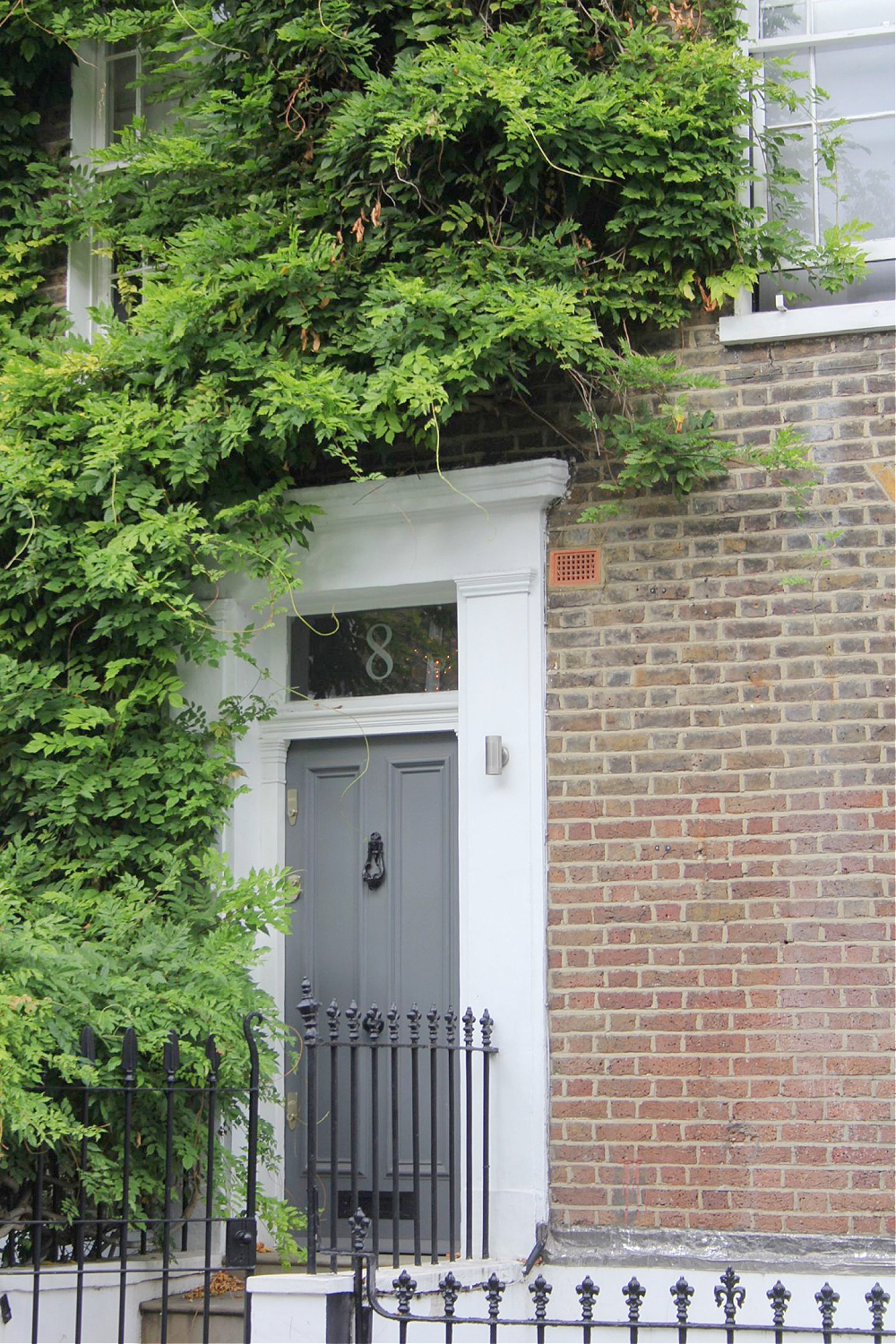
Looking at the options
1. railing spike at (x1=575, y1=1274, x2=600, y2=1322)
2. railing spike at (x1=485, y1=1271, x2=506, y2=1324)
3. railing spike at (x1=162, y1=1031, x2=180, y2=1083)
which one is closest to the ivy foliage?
railing spike at (x1=162, y1=1031, x2=180, y2=1083)

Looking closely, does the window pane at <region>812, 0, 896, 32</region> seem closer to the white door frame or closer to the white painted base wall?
the white door frame

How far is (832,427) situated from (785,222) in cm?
100

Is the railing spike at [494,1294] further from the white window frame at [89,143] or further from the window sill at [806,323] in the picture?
the white window frame at [89,143]

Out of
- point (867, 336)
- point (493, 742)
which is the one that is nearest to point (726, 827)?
point (493, 742)

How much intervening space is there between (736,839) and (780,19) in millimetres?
3527

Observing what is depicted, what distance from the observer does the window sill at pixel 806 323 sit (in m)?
5.95

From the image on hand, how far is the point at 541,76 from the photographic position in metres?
6.04

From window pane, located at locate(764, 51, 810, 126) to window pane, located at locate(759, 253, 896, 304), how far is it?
70 centimetres

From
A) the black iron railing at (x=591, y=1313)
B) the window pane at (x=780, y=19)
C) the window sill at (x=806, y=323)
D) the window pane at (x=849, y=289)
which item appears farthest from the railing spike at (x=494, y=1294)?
the window pane at (x=780, y=19)

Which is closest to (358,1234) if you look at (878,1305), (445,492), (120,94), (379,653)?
(878,1305)

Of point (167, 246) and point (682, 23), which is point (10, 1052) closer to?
point (167, 246)

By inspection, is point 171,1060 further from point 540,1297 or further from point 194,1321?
point 194,1321

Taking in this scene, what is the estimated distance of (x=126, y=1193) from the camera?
188 inches

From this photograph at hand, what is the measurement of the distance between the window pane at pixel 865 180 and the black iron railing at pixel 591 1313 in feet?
13.7
